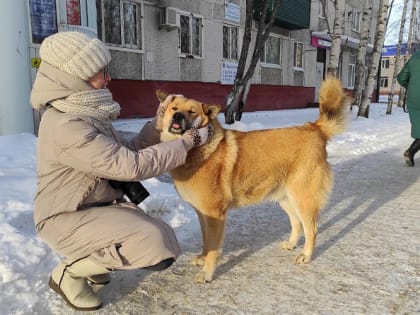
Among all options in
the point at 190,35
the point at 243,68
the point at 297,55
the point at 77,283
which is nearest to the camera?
the point at 77,283

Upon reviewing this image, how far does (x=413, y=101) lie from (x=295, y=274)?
4.99m

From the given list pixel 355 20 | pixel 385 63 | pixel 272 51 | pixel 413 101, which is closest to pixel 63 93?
pixel 413 101

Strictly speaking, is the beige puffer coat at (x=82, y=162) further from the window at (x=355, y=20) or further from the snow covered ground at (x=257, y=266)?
the window at (x=355, y=20)

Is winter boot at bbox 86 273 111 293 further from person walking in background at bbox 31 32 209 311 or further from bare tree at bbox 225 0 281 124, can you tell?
bare tree at bbox 225 0 281 124

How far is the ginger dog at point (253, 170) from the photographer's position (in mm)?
2650

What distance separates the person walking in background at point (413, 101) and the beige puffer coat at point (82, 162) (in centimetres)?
538

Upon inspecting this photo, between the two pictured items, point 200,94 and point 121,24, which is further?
point 200,94

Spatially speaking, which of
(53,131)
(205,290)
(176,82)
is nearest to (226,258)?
(205,290)

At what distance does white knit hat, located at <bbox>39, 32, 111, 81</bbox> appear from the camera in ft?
6.59

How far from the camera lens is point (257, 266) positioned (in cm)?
286

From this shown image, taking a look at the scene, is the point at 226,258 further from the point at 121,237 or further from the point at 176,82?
the point at 176,82

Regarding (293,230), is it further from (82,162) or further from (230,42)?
(230,42)

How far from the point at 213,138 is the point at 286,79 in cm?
1700

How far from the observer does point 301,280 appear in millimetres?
2627
